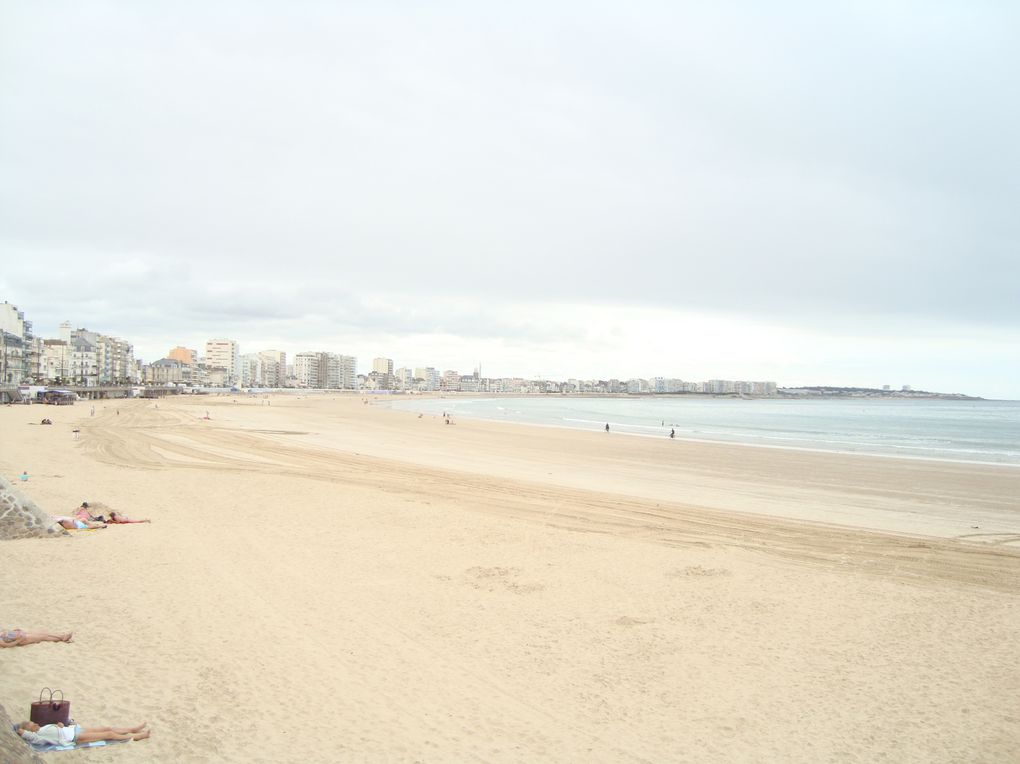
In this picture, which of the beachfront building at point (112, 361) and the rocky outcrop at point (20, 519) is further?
the beachfront building at point (112, 361)

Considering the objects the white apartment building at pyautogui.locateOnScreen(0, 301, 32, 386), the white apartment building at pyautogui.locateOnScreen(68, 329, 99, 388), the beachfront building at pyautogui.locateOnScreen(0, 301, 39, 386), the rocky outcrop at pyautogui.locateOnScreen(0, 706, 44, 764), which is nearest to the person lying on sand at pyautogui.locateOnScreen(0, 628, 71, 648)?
the rocky outcrop at pyautogui.locateOnScreen(0, 706, 44, 764)

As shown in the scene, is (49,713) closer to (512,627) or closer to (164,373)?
(512,627)

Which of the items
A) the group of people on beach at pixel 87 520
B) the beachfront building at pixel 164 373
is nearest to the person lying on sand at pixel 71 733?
the group of people on beach at pixel 87 520

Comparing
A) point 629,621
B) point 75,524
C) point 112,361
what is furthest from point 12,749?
point 112,361

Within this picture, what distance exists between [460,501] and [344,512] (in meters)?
3.11

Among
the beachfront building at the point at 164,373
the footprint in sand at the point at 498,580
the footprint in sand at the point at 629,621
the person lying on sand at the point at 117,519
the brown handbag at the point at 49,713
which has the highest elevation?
the beachfront building at the point at 164,373

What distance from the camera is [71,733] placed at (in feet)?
14.5

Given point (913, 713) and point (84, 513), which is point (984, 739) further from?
point (84, 513)

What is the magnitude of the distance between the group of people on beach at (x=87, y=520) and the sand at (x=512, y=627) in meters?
0.38

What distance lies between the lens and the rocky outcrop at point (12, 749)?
3107 millimetres

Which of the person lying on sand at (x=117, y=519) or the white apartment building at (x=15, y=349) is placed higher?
the white apartment building at (x=15, y=349)

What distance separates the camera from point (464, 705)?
5520 mm

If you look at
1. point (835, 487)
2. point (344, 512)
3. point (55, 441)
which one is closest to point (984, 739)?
point (344, 512)

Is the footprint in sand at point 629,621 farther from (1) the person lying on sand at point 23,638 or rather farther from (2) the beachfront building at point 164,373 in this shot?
(2) the beachfront building at point 164,373
